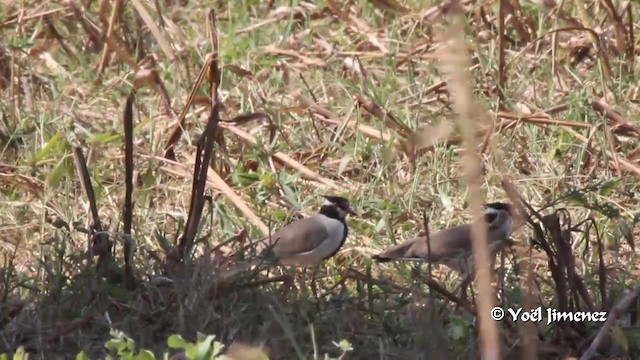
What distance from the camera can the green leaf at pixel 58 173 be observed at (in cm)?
553

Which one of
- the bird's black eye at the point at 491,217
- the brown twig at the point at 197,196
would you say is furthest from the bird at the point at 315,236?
the brown twig at the point at 197,196

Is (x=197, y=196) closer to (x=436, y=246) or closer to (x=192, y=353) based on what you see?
(x=436, y=246)

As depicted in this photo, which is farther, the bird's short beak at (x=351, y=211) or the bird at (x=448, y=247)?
the bird's short beak at (x=351, y=211)

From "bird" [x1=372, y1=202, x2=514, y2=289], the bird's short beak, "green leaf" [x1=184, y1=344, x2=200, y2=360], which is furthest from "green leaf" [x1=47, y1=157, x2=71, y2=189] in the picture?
"green leaf" [x1=184, y1=344, x2=200, y2=360]

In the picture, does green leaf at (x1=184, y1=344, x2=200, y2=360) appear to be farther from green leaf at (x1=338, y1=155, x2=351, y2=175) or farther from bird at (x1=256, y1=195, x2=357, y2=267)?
green leaf at (x1=338, y1=155, x2=351, y2=175)

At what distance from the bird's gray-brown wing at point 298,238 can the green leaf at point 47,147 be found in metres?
1.18

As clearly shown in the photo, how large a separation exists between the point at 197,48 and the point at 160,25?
0.77 ft

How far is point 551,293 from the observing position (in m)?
4.16

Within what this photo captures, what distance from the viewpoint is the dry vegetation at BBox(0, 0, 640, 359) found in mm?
3568

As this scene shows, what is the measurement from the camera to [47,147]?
583 cm

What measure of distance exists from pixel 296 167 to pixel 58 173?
104 centimetres

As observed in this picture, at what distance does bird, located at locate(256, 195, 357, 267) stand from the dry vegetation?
0.11 metres

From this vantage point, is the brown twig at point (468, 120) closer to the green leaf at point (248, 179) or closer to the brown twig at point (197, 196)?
the brown twig at point (197, 196)

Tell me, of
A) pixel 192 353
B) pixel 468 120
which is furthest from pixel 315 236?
pixel 468 120
